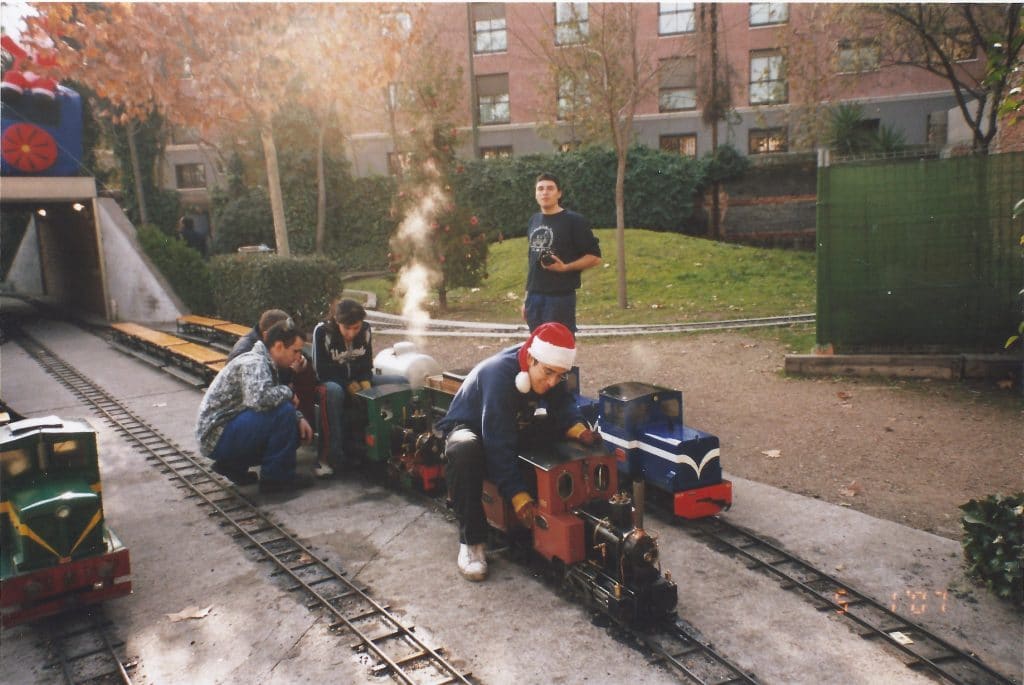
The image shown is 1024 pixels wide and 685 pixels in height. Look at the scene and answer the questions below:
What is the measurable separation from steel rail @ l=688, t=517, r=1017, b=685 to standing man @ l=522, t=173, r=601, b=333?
2617mm

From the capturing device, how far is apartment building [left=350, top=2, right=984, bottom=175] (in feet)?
103

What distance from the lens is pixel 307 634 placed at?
16.3 ft

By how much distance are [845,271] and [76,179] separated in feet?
56.3

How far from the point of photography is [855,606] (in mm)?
5062

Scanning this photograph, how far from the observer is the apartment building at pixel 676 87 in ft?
103

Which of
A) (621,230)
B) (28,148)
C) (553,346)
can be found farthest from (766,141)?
(553,346)

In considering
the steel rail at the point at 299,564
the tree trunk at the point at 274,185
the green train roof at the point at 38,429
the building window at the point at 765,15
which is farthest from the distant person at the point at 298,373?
the building window at the point at 765,15

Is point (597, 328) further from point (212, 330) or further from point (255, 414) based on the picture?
point (255, 414)

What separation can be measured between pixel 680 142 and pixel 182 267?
23.6 meters

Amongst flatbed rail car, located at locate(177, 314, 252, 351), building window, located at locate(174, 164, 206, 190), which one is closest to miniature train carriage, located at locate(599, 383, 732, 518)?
flatbed rail car, located at locate(177, 314, 252, 351)

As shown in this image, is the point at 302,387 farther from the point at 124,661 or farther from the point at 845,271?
the point at 845,271

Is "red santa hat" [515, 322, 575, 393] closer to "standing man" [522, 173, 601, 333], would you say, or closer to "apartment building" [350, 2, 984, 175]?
"standing man" [522, 173, 601, 333]

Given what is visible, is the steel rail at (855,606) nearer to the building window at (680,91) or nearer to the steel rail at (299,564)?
the steel rail at (299,564)

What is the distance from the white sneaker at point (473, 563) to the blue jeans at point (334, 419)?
2652 mm
